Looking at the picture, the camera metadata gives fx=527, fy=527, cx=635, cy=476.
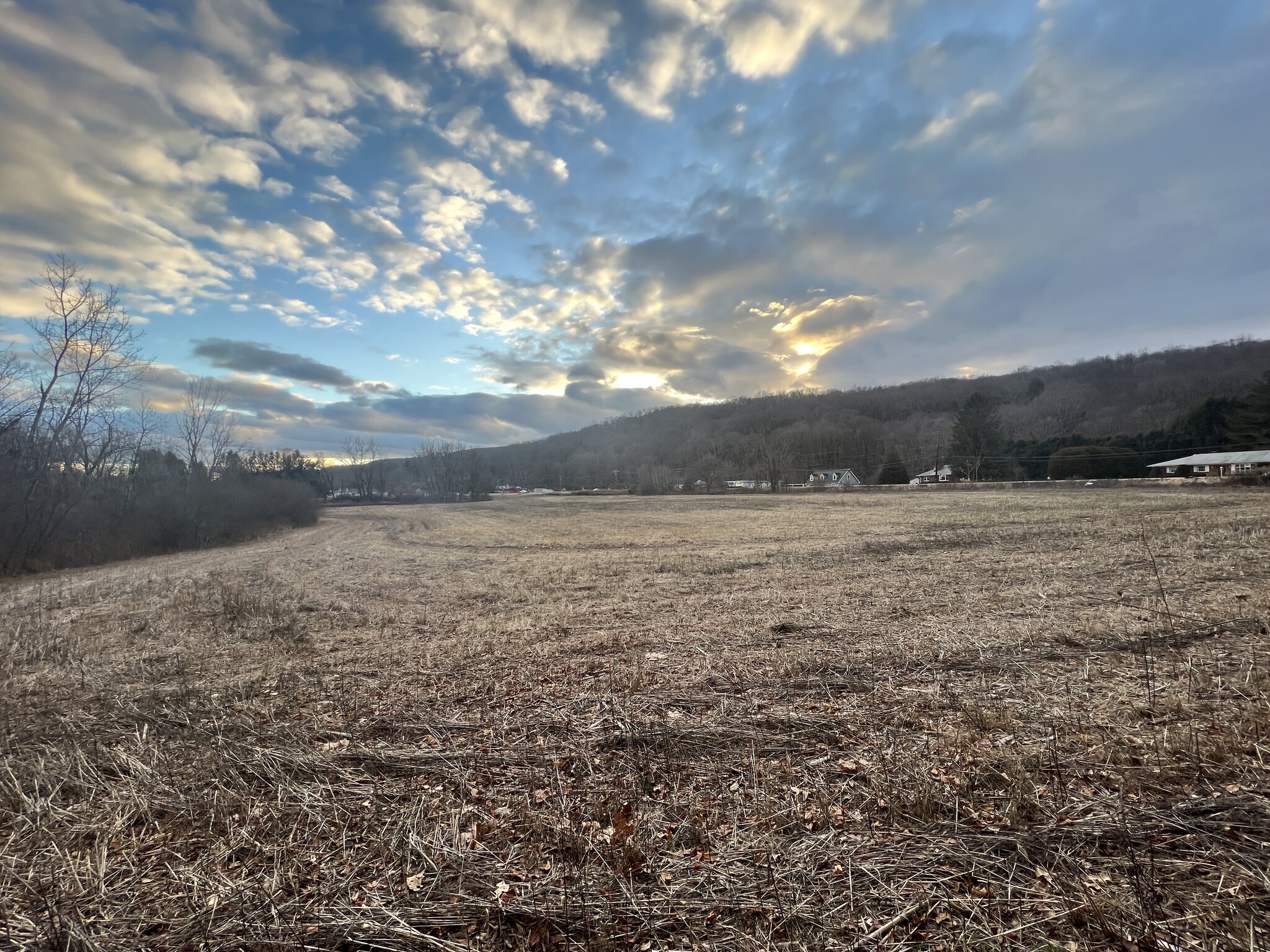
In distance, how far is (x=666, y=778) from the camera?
439cm

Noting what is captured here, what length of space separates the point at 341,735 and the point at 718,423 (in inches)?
7228

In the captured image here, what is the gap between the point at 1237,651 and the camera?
6203 mm

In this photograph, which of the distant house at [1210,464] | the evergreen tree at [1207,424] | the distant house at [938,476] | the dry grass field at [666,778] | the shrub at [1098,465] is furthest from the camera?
the distant house at [938,476]

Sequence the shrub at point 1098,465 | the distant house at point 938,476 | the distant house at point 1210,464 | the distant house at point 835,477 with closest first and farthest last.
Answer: the distant house at point 1210,464
the shrub at point 1098,465
the distant house at point 938,476
the distant house at point 835,477

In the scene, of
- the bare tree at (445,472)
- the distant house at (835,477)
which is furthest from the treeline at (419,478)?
the distant house at (835,477)

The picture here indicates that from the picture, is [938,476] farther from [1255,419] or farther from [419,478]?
[419,478]

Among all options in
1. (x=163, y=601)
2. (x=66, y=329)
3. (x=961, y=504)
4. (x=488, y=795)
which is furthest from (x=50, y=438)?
(x=961, y=504)

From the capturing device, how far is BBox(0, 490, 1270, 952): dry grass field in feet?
9.62

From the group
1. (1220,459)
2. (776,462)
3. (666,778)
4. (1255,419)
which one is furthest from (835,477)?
(666,778)

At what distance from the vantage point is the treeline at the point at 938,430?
278 feet

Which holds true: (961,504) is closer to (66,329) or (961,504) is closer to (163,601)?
(163,601)

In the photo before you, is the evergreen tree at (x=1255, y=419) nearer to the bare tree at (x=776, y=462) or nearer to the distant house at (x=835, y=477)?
the bare tree at (x=776, y=462)

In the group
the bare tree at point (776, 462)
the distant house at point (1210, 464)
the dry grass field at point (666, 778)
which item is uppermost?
the bare tree at point (776, 462)

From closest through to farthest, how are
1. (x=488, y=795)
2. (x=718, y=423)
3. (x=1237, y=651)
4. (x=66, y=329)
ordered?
(x=488, y=795), (x=1237, y=651), (x=66, y=329), (x=718, y=423)
